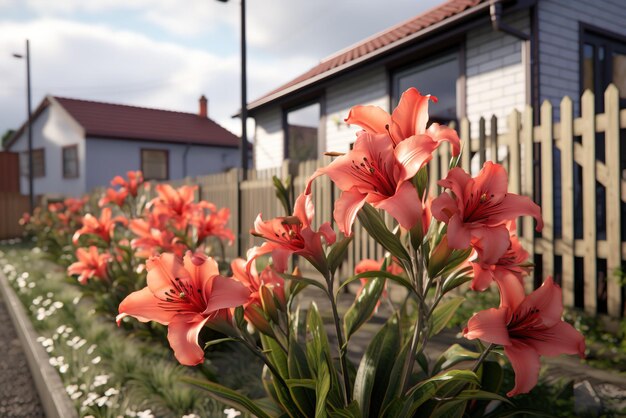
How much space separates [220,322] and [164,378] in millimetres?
1624

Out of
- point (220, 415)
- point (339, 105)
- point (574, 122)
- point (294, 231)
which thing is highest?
point (339, 105)

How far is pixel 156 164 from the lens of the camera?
2362 cm

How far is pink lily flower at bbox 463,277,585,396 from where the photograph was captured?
4.09ft

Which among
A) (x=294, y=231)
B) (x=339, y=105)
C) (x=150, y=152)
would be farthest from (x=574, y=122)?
(x=150, y=152)

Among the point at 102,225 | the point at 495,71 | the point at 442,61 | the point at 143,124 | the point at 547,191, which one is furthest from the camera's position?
the point at 143,124

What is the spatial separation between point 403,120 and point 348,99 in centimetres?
976

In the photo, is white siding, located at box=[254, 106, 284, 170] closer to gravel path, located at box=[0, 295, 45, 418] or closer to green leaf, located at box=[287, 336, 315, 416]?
gravel path, located at box=[0, 295, 45, 418]

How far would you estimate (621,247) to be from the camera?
161 inches

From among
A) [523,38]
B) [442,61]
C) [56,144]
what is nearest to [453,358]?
[523,38]

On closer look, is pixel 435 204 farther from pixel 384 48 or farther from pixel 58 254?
pixel 58 254

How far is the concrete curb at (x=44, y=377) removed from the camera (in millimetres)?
2833

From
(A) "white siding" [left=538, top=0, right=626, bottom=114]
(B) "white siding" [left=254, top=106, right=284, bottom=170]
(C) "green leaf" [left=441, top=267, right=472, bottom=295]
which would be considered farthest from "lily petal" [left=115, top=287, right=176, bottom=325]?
(B) "white siding" [left=254, top=106, right=284, bottom=170]

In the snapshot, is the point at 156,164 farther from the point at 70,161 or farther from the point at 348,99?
the point at 348,99

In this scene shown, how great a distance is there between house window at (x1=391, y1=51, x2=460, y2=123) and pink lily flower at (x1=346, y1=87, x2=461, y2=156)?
768 centimetres
